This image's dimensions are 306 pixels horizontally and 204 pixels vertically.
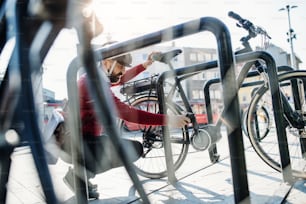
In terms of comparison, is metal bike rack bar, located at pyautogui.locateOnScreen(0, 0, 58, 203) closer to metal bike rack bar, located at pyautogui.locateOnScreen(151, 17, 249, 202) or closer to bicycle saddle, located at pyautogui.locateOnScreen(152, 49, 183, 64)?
metal bike rack bar, located at pyautogui.locateOnScreen(151, 17, 249, 202)

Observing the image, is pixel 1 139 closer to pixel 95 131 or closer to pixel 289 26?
pixel 95 131

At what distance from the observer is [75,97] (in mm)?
1161

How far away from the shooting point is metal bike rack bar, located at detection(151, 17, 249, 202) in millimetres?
791

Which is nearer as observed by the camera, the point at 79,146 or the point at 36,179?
the point at 36,179

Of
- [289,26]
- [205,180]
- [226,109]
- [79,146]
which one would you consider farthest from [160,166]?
[289,26]

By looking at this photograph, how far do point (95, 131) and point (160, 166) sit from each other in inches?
45.6

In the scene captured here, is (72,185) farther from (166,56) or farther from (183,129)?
(166,56)

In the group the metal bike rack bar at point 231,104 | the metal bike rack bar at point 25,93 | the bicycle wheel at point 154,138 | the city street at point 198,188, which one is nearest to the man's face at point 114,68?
the bicycle wheel at point 154,138

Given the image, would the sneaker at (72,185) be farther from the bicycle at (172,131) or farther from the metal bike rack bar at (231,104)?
the metal bike rack bar at (231,104)

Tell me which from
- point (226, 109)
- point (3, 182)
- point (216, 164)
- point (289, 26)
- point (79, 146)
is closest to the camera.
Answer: point (3, 182)

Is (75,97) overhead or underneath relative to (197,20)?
underneath

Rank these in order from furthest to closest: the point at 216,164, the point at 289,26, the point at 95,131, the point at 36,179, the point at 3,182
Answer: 1. the point at 289,26
2. the point at 216,164
3. the point at 95,131
4. the point at 3,182
5. the point at 36,179

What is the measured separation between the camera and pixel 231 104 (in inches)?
32.3

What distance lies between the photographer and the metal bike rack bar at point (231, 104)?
791mm
